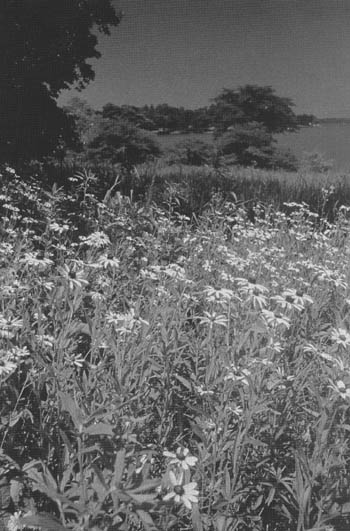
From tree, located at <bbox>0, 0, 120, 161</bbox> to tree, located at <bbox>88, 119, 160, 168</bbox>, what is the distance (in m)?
7.57

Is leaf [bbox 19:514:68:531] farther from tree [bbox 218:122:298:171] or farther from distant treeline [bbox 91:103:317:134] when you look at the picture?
tree [bbox 218:122:298:171]

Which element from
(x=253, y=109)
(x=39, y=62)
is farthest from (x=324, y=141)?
(x=39, y=62)

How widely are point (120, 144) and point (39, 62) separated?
8.40m

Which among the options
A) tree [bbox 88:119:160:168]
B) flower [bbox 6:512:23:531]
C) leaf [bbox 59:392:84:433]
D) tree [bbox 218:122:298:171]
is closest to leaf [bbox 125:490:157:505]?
leaf [bbox 59:392:84:433]

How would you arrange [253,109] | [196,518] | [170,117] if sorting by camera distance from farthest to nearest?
[253,109], [170,117], [196,518]

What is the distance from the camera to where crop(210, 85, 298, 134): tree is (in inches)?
1122

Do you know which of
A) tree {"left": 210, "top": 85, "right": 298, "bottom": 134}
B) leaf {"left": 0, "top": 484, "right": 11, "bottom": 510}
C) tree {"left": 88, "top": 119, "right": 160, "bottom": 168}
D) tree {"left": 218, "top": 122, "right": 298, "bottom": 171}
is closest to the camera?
leaf {"left": 0, "top": 484, "right": 11, "bottom": 510}

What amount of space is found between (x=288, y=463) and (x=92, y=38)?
6850mm

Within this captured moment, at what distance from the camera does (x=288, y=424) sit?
173 centimetres

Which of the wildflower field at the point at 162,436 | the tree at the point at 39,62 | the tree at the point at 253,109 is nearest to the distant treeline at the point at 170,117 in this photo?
the tree at the point at 253,109

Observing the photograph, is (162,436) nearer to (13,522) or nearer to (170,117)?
(13,522)

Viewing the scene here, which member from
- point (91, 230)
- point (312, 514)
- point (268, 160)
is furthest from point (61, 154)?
point (268, 160)

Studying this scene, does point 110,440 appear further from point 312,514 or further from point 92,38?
point 92,38

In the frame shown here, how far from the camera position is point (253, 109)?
29.1 m
